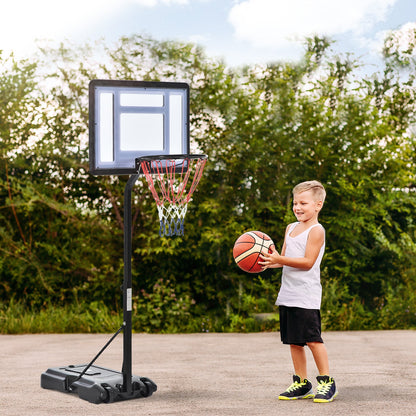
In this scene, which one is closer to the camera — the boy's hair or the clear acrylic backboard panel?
the boy's hair

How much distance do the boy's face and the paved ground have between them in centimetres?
150

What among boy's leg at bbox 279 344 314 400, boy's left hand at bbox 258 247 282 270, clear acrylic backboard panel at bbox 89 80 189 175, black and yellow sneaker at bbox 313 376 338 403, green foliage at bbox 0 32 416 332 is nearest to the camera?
boy's left hand at bbox 258 247 282 270

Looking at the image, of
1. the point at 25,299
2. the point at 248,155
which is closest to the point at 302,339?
the point at 248,155

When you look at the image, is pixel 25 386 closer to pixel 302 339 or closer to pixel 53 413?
pixel 53 413

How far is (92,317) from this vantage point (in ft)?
34.8

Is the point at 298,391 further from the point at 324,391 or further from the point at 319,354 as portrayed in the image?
the point at 319,354

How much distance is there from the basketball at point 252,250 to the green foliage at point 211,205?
4943 mm

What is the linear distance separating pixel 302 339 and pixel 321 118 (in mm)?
6393

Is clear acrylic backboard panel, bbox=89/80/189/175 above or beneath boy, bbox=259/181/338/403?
above

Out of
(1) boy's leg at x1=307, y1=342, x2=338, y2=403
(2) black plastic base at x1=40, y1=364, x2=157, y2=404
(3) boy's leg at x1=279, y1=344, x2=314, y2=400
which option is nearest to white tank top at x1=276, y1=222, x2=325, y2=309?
(1) boy's leg at x1=307, y1=342, x2=338, y2=403

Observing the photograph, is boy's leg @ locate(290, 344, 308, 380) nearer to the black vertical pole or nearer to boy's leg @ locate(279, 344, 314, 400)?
boy's leg @ locate(279, 344, 314, 400)

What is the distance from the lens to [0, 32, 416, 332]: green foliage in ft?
35.0

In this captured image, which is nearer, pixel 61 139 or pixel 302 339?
pixel 302 339

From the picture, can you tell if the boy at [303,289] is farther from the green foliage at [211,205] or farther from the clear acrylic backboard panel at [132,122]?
the green foliage at [211,205]
